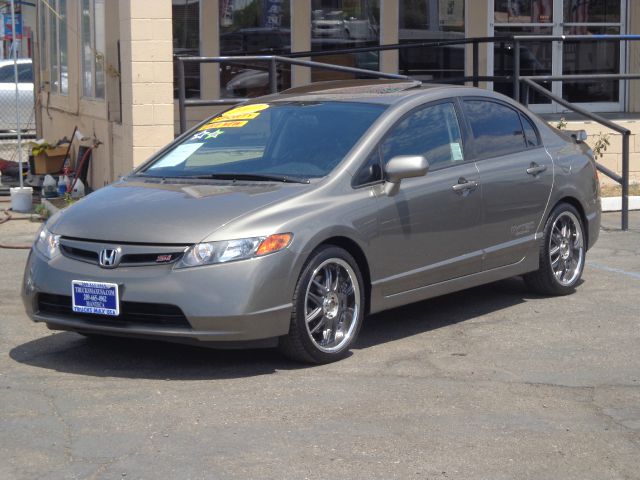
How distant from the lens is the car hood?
614 centimetres

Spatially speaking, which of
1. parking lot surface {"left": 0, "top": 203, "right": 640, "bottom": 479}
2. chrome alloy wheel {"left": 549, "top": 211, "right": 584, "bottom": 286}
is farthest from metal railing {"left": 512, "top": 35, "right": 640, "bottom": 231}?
parking lot surface {"left": 0, "top": 203, "right": 640, "bottom": 479}

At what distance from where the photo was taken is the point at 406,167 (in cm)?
679

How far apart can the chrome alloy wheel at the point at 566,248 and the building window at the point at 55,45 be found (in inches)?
372

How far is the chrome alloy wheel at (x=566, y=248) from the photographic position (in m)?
8.35

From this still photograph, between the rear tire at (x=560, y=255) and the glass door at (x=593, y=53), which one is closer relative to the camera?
the rear tire at (x=560, y=255)

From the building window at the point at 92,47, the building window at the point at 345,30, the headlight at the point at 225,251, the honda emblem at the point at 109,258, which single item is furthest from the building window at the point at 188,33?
the headlight at the point at 225,251

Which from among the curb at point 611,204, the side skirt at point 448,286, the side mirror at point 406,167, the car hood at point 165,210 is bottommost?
the curb at point 611,204

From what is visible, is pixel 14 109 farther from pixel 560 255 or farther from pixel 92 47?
pixel 560 255

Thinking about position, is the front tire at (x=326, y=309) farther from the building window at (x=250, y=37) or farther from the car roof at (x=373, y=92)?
the building window at (x=250, y=37)

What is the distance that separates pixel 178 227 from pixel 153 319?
1.67 ft

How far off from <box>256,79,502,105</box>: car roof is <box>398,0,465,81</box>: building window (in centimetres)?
865

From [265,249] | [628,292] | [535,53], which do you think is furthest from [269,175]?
[535,53]

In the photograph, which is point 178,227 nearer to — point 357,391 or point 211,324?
point 211,324

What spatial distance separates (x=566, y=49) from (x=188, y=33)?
18.6ft
